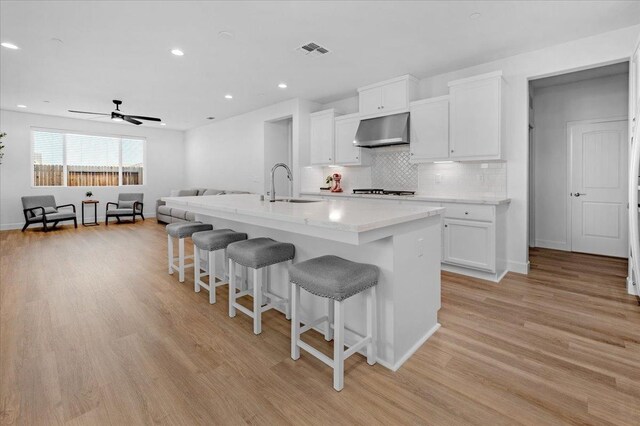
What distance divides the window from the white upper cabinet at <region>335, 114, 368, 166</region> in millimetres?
6550

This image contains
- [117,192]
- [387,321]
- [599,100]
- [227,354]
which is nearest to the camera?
[387,321]

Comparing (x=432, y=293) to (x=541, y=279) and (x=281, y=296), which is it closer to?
(x=281, y=296)

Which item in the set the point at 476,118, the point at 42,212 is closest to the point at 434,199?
the point at 476,118

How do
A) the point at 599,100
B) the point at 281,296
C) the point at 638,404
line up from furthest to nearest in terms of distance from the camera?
1. the point at 599,100
2. the point at 281,296
3. the point at 638,404

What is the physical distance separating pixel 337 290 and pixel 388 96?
3.75 metres

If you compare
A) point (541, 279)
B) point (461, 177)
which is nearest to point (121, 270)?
point (461, 177)

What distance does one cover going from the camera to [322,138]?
18.3 ft

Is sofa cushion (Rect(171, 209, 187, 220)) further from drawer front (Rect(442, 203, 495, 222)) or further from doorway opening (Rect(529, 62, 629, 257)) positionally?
doorway opening (Rect(529, 62, 629, 257))

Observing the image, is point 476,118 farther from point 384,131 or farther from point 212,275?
point 212,275

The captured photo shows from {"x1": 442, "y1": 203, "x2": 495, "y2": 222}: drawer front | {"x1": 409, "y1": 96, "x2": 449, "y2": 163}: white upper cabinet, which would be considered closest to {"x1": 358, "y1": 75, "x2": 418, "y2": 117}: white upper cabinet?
{"x1": 409, "y1": 96, "x2": 449, "y2": 163}: white upper cabinet

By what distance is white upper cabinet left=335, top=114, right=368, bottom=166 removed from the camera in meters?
5.13

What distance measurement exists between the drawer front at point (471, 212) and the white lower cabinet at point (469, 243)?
0.05 metres

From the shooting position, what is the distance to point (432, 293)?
2338mm

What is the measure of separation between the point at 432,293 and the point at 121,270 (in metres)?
3.69
